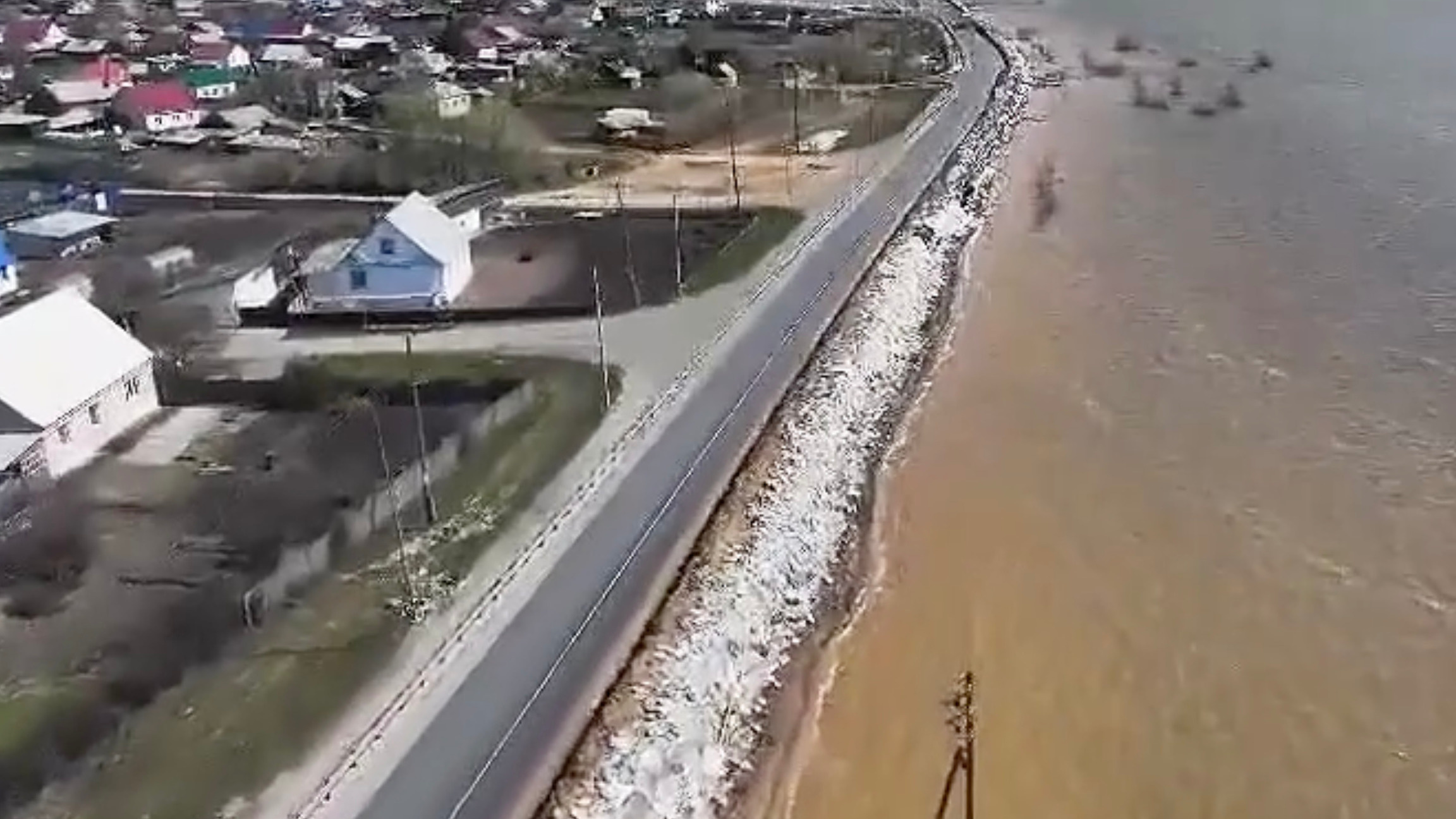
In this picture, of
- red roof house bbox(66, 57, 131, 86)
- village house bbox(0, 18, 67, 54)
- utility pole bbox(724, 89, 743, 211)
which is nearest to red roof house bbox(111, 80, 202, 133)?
red roof house bbox(66, 57, 131, 86)

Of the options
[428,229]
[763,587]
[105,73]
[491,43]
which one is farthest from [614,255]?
[491,43]

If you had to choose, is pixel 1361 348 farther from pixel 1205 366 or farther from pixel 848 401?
pixel 848 401

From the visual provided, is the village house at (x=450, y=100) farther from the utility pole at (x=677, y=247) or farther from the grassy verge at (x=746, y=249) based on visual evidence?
the grassy verge at (x=746, y=249)

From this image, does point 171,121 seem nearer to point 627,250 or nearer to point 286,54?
point 286,54

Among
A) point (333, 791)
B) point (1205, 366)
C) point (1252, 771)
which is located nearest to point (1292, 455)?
point (1205, 366)

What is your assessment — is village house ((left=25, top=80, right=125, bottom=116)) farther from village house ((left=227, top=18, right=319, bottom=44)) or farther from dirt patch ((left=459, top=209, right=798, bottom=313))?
dirt patch ((left=459, top=209, right=798, bottom=313))
